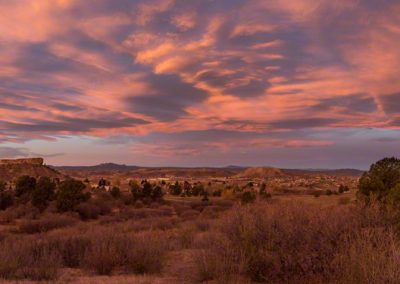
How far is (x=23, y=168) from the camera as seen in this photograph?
9850 centimetres

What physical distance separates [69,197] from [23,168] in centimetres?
7114

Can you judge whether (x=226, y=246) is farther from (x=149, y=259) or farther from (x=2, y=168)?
(x=2, y=168)

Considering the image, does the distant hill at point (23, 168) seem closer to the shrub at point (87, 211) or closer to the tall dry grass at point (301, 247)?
the shrub at point (87, 211)

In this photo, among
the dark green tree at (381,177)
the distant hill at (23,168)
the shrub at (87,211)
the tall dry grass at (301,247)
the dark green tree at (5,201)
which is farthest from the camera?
the distant hill at (23,168)

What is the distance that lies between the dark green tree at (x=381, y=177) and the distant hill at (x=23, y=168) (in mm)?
77600

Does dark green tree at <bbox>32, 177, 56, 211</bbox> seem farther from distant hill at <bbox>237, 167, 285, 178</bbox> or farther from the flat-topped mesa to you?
distant hill at <bbox>237, 167, 285, 178</bbox>

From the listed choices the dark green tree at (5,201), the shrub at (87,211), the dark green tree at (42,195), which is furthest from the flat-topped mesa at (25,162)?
the shrub at (87,211)

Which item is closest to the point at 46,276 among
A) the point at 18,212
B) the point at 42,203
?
the point at 18,212

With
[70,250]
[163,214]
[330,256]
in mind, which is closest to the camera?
[330,256]

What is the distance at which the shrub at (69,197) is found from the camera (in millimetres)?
33594

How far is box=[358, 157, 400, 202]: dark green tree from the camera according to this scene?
86.7 ft

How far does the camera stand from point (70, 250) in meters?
12.9

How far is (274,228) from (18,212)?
2733cm

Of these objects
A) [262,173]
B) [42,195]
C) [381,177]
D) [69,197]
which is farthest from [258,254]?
[262,173]
